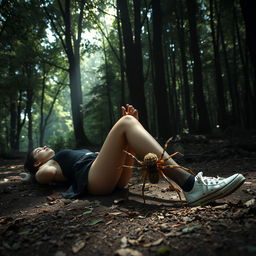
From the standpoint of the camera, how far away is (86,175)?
3.01 metres

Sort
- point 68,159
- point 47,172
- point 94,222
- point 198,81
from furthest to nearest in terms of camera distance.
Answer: point 198,81 → point 68,159 → point 47,172 → point 94,222

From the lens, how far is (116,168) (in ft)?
9.36

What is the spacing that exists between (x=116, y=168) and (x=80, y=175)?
535 millimetres

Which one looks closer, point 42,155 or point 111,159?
point 111,159

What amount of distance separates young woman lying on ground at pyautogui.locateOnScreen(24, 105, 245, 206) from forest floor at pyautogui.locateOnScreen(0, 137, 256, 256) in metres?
0.14

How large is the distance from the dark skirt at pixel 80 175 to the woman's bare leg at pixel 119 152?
0.09 m

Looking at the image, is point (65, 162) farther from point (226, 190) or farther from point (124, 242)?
point (226, 190)

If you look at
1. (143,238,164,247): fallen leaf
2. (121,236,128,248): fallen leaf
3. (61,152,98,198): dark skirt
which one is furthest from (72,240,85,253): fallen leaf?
(61,152,98,198): dark skirt

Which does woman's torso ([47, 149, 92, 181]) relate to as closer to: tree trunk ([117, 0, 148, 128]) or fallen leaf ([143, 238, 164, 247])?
fallen leaf ([143, 238, 164, 247])

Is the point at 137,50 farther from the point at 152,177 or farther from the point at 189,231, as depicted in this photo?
the point at 189,231

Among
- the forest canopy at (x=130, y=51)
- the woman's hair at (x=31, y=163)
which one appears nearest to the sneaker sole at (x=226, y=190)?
the woman's hair at (x=31, y=163)

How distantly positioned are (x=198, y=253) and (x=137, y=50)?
8.30 meters

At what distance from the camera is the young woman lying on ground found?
237 cm

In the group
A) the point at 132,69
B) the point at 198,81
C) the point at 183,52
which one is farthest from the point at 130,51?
the point at 183,52
